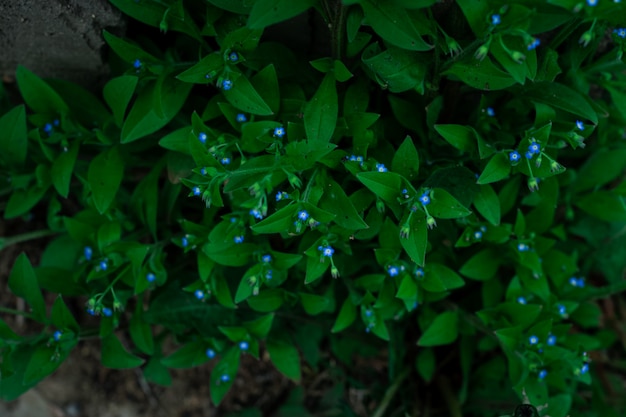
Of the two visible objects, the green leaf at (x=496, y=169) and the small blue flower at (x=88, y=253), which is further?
the small blue flower at (x=88, y=253)

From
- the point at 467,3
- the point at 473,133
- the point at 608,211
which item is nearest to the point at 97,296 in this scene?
the point at 473,133

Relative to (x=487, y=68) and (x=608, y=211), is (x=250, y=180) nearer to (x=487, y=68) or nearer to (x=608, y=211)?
(x=487, y=68)

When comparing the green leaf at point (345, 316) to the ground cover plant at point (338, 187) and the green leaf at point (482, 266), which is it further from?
the green leaf at point (482, 266)

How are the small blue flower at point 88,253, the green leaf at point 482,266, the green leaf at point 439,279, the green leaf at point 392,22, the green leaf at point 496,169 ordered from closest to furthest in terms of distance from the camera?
the green leaf at point 392,22
the green leaf at point 496,169
the green leaf at point 439,279
the small blue flower at point 88,253
the green leaf at point 482,266

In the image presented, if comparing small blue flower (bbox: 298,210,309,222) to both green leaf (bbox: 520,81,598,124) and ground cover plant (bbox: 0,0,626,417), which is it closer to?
ground cover plant (bbox: 0,0,626,417)

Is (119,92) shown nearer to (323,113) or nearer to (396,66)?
(323,113)

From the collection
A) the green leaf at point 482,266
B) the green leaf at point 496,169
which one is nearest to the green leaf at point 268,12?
the green leaf at point 496,169
